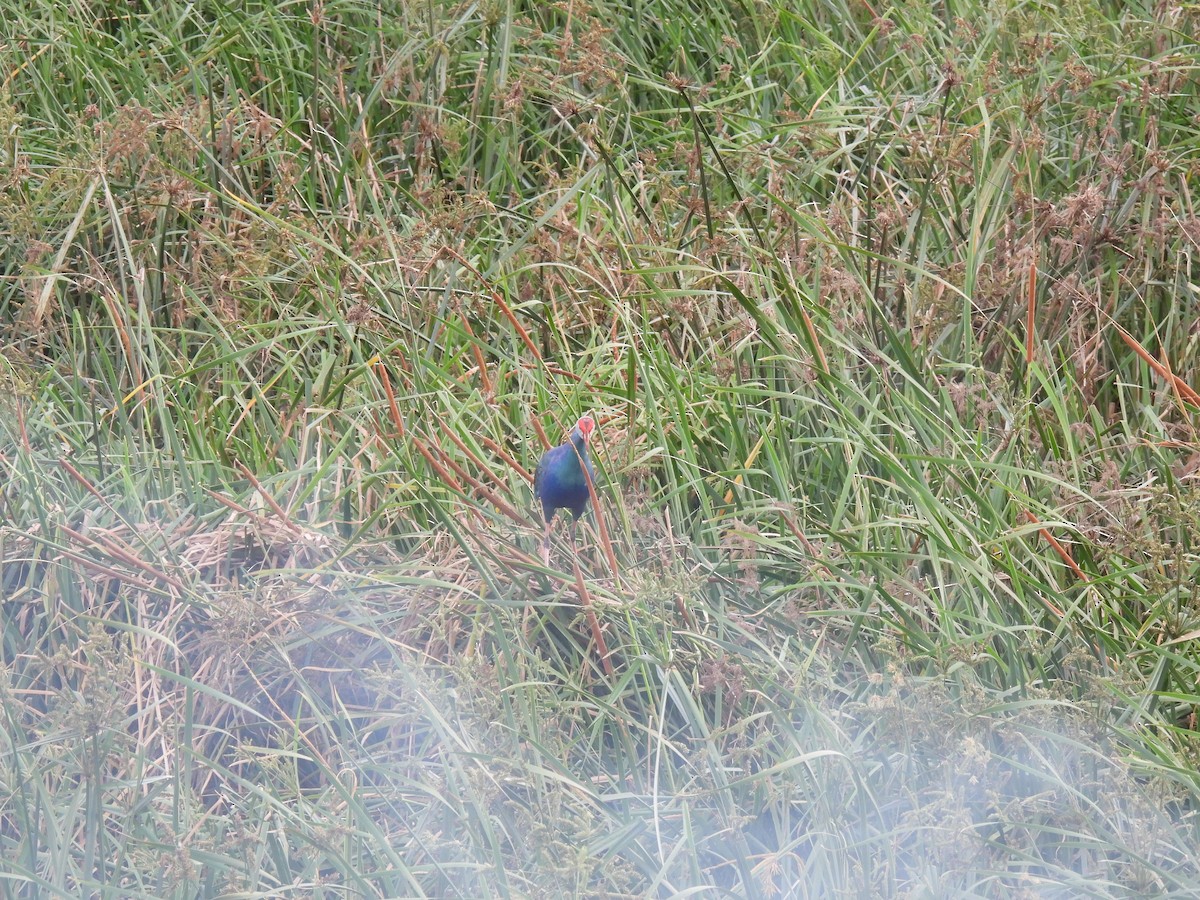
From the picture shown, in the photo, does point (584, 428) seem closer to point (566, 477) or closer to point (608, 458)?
point (566, 477)

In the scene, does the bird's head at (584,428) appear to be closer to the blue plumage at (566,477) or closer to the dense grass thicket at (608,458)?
the blue plumage at (566,477)

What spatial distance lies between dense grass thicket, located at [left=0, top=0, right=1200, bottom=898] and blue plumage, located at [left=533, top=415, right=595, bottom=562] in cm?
7

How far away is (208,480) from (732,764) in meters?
1.26

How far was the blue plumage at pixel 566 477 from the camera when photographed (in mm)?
2496

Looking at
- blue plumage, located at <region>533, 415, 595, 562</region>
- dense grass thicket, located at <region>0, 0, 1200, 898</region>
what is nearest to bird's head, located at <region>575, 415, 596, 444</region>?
blue plumage, located at <region>533, 415, 595, 562</region>

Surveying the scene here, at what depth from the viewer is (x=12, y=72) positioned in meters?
3.91

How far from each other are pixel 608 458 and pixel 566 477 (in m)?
0.26

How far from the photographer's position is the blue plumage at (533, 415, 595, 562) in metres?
2.50

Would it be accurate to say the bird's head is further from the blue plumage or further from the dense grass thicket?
the dense grass thicket

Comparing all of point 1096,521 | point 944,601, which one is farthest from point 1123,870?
point 1096,521

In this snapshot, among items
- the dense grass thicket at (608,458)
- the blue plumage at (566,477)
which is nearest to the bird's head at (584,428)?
the blue plumage at (566,477)

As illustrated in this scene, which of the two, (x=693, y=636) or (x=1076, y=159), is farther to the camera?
(x=1076, y=159)

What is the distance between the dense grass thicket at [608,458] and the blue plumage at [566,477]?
0.07m

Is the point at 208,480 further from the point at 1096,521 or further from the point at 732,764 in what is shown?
the point at 1096,521
